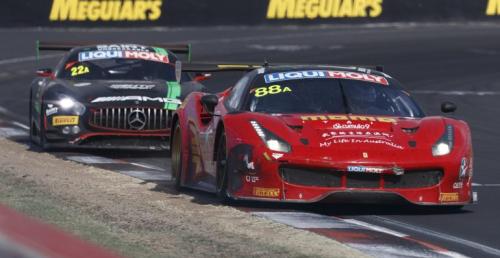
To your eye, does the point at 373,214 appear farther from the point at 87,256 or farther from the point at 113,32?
the point at 113,32

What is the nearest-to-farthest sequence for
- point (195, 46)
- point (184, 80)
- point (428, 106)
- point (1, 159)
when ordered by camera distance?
point (1, 159) → point (184, 80) → point (428, 106) → point (195, 46)

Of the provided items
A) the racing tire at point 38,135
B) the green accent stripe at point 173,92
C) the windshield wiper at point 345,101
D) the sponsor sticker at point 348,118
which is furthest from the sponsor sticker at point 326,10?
the sponsor sticker at point 348,118

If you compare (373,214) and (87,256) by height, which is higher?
(87,256)

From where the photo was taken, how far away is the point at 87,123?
1416 centimetres

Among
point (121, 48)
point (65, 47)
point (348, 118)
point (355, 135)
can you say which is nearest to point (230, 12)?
point (121, 48)

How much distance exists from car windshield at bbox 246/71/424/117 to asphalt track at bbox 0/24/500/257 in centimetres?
81

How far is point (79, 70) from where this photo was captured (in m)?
15.5

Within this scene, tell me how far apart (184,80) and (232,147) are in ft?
20.3

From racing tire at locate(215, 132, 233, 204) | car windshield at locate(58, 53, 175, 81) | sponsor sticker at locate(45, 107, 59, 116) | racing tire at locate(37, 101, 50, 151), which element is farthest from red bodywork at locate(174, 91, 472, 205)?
car windshield at locate(58, 53, 175, 81)

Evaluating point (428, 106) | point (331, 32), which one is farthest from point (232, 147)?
point (331, 32)

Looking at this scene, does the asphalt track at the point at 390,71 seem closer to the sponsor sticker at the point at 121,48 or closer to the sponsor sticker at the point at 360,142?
the sponsor sticker at the point at 360,142

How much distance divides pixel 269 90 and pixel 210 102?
0.48 meters

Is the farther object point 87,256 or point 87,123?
point 87,123

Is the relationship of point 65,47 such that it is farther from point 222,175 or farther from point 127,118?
point 222,175
